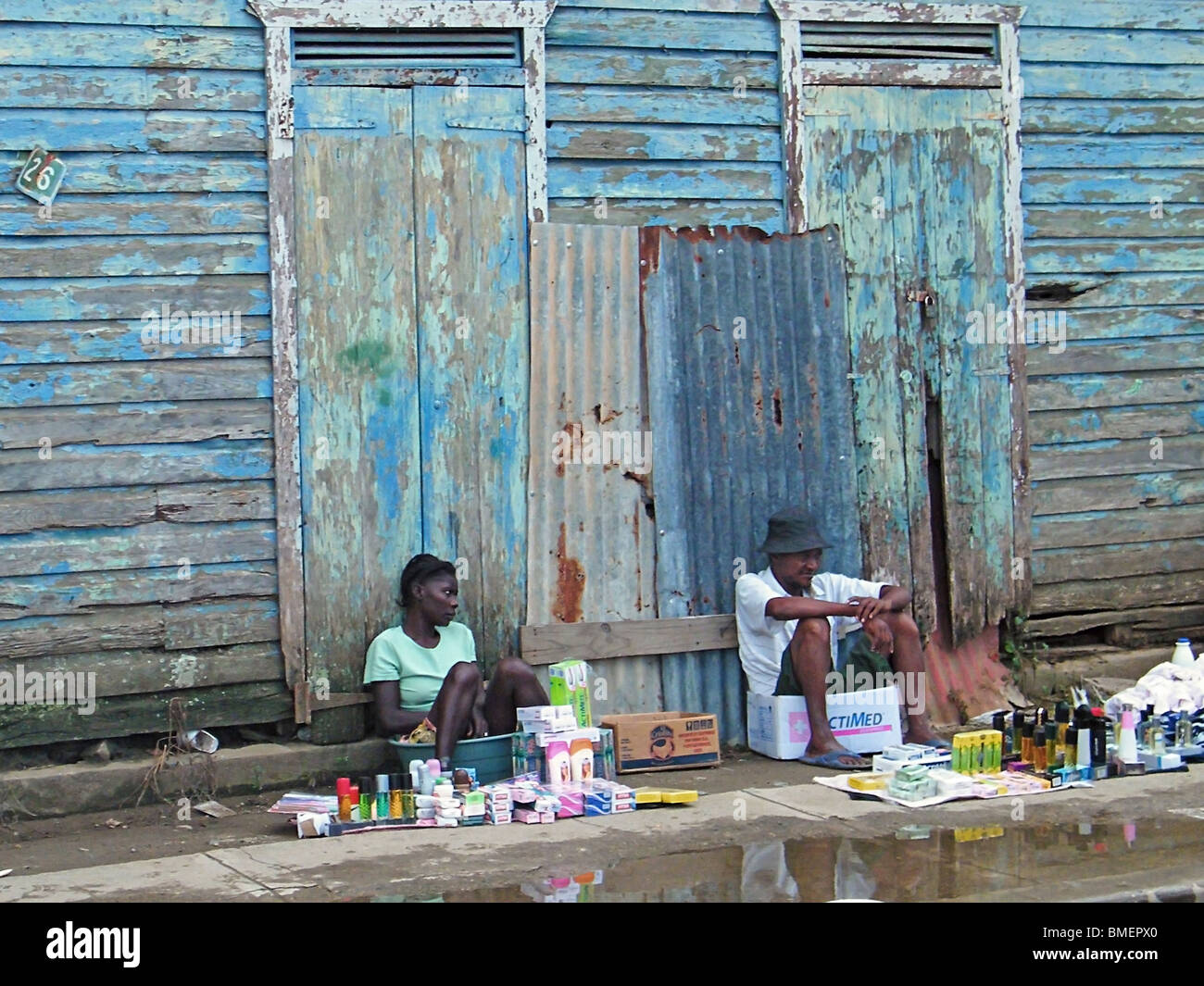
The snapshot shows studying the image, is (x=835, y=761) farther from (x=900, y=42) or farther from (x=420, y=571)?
(x=900, y=42)

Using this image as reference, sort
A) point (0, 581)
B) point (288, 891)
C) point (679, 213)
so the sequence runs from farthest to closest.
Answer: point (679, 213) < point (0, 581) < point (288, 891)

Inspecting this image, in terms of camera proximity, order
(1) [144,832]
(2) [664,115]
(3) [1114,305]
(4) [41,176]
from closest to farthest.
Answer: (1) [144,832] < (4) [41,176] < (2) [664,115] < (3) [1114,305]

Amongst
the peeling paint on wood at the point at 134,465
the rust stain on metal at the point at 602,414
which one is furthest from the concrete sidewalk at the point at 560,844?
the rust stain on metal at the point at 602,414

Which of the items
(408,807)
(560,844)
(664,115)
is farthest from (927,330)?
(408,807)

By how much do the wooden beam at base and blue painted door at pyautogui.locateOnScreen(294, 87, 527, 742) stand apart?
14 cm

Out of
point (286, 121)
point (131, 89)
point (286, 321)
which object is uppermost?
point (131, 89)

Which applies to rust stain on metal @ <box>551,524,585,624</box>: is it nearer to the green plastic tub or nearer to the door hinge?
the green plastic tub

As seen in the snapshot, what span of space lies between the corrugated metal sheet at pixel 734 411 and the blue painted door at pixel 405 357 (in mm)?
773

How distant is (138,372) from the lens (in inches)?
277

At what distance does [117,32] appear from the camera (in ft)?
23.0

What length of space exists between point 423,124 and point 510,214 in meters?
0.59

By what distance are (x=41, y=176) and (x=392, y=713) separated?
2.82 m

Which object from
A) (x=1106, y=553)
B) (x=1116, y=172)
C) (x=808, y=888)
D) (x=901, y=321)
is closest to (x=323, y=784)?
(x=808, y=888)

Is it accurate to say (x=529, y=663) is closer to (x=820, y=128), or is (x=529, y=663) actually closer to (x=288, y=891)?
(x=288, y=891)
